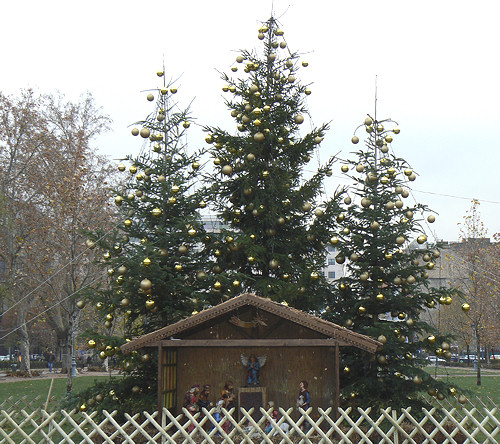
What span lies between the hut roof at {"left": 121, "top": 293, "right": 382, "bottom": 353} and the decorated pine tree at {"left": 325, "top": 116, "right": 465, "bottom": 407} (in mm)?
2395

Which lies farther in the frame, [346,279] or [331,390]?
[346,279]

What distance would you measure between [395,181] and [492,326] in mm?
26725

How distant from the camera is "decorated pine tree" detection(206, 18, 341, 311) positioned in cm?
1470

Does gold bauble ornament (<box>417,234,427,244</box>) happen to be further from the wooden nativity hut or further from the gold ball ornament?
the wooden nativity hut

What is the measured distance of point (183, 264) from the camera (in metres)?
14.7

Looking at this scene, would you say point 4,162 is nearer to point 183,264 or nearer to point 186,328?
point 183,264

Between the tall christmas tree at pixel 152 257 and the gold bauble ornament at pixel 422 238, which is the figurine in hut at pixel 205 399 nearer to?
the tall christmas tree at pixel 152 257

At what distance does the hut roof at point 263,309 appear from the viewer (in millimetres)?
10922

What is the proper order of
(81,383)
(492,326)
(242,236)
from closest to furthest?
(242,236), (81,383), (492,326)

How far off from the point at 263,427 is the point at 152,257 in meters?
4.38

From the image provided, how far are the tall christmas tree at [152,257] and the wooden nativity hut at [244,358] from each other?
131cm

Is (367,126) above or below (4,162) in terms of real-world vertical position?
below

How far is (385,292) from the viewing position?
1414 centimetres

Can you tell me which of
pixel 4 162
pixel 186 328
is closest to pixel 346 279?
pixel 186 328
